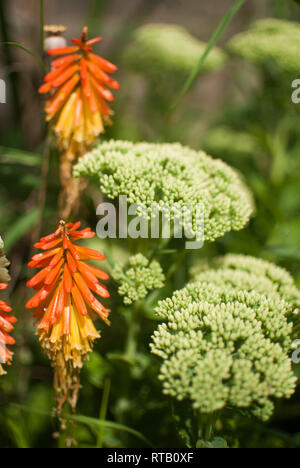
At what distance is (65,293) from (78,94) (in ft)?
1.68

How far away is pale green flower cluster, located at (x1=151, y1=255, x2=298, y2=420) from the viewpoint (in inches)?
26.1

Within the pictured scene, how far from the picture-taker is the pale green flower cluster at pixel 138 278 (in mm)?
868

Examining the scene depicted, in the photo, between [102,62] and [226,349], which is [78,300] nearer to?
[226,349]

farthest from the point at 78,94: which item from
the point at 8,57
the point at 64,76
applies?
the point at 8,57

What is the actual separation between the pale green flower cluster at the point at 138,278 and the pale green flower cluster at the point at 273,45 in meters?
1.05

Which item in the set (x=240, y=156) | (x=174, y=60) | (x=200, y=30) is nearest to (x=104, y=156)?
(x=174, y=60)

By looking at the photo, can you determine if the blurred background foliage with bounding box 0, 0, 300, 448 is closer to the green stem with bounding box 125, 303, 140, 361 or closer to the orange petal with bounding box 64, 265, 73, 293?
the green stem with bounding box 125, 303, 140, 361

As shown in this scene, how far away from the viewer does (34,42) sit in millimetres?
1758

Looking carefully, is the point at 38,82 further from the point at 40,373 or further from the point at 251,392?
the point at 251,392

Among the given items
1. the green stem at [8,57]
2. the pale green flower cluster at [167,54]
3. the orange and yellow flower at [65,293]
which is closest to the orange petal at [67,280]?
the orange and yellow flower at [65,293]

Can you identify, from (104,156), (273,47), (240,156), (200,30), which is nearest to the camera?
(104,156)

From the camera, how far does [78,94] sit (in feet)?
3.22

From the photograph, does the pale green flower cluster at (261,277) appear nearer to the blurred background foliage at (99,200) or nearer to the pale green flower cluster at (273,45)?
the blurred background foliage at (99,200)

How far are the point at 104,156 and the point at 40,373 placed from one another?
0.94 meters
